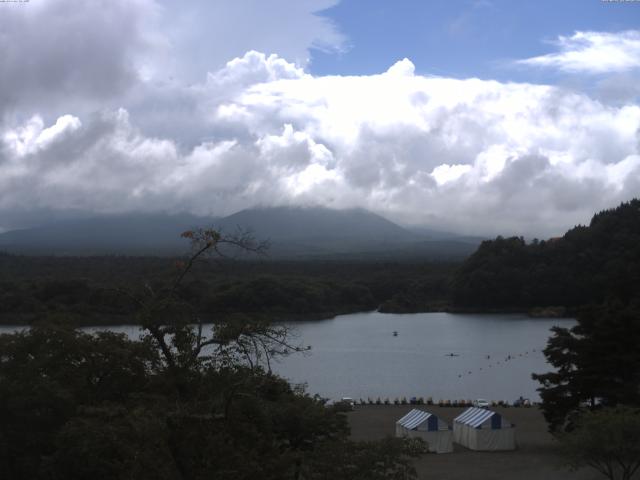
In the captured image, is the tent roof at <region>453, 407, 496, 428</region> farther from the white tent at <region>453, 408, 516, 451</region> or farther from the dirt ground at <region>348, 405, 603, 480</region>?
the dirt ground at <region>348, 405, 603, 480</region>

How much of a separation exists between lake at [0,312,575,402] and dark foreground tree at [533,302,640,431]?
6768mm

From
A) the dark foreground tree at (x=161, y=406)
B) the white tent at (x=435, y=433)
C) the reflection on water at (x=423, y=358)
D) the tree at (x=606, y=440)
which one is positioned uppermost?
the dark foreground tree at (x=161, y=406)

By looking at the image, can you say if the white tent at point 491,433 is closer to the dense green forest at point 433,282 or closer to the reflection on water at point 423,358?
the reflection on water at point 423,358

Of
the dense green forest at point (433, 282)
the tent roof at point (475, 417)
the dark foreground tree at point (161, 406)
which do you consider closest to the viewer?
the dark foreground tree at point (161, 406)

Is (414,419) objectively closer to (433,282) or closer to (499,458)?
(499,458)

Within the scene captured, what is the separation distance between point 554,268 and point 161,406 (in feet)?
172

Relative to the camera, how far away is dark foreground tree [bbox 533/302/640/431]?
15.1 metres

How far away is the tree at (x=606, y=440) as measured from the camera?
439 inches

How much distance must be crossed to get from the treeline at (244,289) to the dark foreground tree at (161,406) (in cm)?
1812

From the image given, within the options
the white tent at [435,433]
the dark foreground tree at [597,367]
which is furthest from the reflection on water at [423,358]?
the dark foreground tree at [597,367]

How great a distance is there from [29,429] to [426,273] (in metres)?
62.8

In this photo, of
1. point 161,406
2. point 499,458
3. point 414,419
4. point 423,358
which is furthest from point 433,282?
point 161,406

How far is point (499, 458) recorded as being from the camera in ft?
50.5

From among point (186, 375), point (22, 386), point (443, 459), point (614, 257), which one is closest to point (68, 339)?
point (22, 386)
